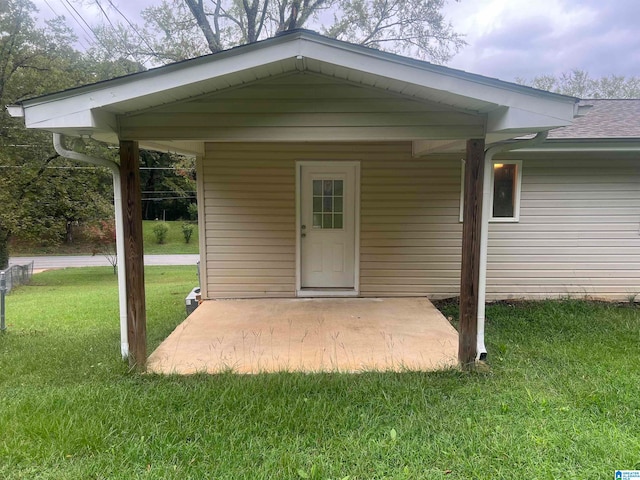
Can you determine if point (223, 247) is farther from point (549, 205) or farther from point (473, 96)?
point (549, 205)

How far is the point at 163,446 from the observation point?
234 cm

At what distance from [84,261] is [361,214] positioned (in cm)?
1686

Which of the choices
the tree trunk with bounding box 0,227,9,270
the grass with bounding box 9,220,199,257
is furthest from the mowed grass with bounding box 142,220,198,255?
the tree trunk with bounding box 0,227,9,270

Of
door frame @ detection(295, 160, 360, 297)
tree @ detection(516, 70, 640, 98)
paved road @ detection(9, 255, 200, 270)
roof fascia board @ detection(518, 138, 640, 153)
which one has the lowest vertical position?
paved road @ detection(9, 255, 200, 270)

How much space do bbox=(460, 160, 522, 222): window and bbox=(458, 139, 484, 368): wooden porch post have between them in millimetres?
2617

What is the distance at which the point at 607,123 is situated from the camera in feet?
20.1

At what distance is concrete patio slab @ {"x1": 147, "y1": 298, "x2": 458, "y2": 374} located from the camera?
3.58 metres

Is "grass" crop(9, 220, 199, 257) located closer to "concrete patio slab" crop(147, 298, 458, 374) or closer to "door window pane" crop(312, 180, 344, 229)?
"door window pane" crop(312, 180, 344, 229)

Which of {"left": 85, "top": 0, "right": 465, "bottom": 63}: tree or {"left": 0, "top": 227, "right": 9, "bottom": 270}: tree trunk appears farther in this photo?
{"left": 85, "top": 0, "right": 465, "bottom": 63}: tree

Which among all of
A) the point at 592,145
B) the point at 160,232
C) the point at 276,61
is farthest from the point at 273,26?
the point at 160,232

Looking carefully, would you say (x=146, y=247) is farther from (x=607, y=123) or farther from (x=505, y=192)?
(x=607, y=123)

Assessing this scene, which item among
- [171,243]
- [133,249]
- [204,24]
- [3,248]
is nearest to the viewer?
[133,249]

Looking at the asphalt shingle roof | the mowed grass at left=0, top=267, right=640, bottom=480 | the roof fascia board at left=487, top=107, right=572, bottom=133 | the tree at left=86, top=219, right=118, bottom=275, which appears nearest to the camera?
the mowed grass at left=0, top=267, right=640, bottom=480

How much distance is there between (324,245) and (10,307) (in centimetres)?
608
